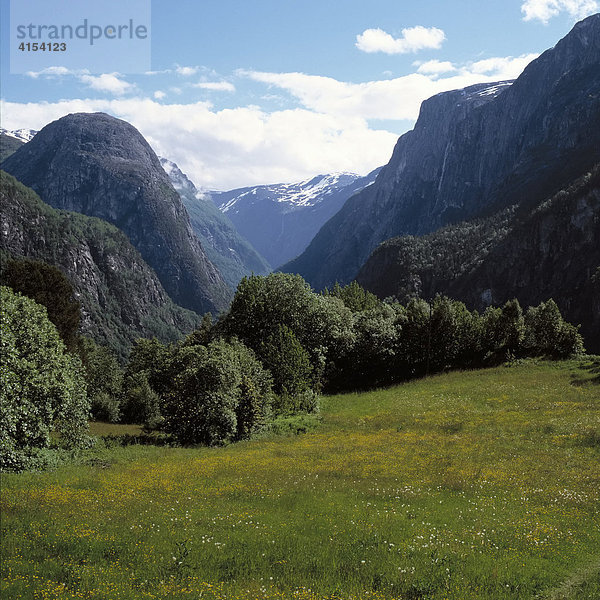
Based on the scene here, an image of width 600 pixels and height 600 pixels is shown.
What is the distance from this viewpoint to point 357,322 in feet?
229

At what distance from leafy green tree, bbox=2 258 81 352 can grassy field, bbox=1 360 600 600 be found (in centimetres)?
3525

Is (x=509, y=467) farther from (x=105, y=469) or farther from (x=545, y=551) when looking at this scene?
(x=105, y=469)

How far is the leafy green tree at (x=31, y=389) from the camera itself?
24.0 metres

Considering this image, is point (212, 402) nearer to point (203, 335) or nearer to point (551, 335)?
point (203, 335)

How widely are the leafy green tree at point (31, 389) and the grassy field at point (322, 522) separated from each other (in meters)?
2.82

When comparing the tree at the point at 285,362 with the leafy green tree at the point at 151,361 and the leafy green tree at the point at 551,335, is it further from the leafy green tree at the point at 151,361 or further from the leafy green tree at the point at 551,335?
the leafy green tree at the point at 151,361

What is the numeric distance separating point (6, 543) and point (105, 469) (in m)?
11.8

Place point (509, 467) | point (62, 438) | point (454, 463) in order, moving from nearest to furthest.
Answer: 1. point (509, 467)
2. point (454, 463)
3. point (62, 438)

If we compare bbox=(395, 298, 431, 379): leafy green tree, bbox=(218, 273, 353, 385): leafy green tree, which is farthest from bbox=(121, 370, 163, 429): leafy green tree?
bbox=(395, 298, 431, 379): leafy green tree

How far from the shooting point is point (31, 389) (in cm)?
2638

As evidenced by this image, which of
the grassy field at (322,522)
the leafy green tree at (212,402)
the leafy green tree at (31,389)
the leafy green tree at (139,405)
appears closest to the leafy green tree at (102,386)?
the leafy green tree at (139,405)

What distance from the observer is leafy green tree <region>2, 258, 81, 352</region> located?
57938 mm

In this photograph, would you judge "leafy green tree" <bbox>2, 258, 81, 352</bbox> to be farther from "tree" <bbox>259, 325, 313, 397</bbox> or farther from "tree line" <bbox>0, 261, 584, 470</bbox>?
"tree" <bbox>259, 325, 313, 397</bbox>

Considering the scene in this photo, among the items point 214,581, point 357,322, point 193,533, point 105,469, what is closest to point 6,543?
point 193,533
